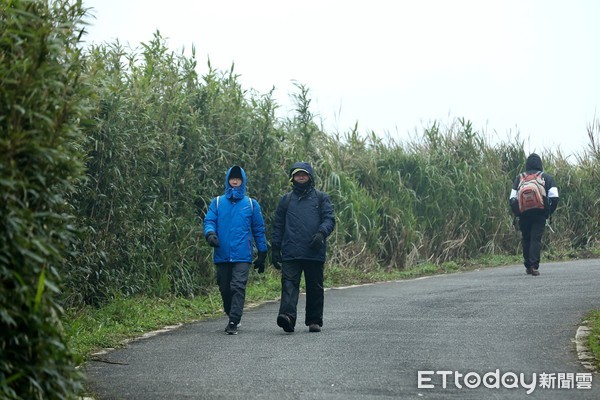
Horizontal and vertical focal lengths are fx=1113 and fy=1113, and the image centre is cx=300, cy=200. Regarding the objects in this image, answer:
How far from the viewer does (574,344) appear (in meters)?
10.8

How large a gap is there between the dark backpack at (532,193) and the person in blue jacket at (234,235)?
755cm

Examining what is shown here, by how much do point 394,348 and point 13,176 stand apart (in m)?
5.70

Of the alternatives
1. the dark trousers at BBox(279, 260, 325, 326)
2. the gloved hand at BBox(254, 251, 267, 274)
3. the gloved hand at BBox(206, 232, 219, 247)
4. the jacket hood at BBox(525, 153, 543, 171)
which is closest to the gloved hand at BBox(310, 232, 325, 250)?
the dark trousers at BBox(279, 260, 325, 326)

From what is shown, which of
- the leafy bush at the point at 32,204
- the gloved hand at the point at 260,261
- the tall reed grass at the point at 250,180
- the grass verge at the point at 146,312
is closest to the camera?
the leafy bush at the point at 32,204

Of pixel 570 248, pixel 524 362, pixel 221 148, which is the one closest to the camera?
pixel 524 362

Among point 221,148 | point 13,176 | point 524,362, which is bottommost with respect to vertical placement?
point 524,362

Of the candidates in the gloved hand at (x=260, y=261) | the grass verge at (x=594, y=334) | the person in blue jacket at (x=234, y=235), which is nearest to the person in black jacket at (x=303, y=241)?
the gloved hand at (x=260, y=261)

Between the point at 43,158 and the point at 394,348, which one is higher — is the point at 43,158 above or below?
above

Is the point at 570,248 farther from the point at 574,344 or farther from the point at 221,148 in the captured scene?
the point at 574,344

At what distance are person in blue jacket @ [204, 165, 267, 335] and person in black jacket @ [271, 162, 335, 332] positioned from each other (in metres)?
0.34

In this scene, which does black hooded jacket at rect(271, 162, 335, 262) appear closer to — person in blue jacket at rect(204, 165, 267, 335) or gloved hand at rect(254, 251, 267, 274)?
gloved hand at rect(254, 251, 267, 274)

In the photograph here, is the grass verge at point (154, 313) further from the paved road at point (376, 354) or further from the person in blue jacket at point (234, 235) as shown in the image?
the person in blue jacket at point (234, 235)

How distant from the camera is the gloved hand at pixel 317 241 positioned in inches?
490

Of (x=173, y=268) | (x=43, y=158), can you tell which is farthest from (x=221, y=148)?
(x=43, y=158)
